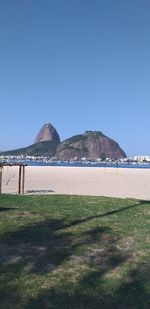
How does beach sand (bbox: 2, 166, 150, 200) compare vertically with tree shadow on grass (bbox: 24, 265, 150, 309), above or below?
above

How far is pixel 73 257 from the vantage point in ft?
25.8

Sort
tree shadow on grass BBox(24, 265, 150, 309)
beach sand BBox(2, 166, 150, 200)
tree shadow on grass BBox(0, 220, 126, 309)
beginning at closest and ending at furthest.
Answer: tree shadow on grass BBox(24, 265, 150, 309) → tree shadow on grass BBox(0, 220, 126, 309) → beach sand BBox(2, 166, 150, 200)

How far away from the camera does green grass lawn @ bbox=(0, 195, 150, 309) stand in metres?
6.26

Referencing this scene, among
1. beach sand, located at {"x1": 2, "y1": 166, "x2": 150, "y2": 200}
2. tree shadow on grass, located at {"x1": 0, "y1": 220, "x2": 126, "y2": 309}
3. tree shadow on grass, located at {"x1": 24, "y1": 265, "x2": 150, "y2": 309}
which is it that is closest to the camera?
tree shadow on grass, located at {"x1": 24, "y1": 265, "x2": 150, "y2": 309}

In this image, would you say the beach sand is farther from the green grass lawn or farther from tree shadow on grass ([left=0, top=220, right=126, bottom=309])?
tree shadow on grass ([left=0, top=220, right=126, bottom=309])

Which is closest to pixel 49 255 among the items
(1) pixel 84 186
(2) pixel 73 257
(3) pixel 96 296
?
(2) pixel 73 257

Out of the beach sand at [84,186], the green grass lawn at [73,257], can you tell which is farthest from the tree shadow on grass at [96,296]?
the beach sand at [84,186]

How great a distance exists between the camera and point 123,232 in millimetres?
9852

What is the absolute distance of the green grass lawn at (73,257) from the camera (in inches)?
246

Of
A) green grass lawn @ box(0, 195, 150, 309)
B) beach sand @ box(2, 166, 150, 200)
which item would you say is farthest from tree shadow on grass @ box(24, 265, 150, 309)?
beach sand @ box(2, 166, 150, 200)

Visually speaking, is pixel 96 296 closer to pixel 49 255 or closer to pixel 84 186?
pixel 49 255

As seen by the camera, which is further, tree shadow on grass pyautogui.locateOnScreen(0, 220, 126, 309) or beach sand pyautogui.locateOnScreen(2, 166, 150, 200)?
beach sand pyautogui.locateOnScreen(2, 166, 150, 200)

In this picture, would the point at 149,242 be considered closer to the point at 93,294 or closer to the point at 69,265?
the point at 69,265

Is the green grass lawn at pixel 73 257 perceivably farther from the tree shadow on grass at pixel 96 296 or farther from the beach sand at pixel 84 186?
the beach sand at pixel 84 186
